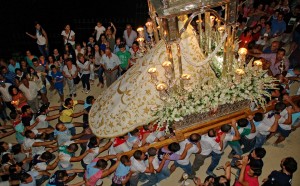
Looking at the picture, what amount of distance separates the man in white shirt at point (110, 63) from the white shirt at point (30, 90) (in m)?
1.98

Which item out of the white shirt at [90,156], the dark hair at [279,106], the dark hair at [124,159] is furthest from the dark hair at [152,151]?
the dark hair at [279,106]

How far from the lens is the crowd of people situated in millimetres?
6074

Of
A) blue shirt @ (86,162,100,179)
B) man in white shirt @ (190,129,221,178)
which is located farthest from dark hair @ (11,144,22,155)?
man in white shirt @ (190,129,221,178)

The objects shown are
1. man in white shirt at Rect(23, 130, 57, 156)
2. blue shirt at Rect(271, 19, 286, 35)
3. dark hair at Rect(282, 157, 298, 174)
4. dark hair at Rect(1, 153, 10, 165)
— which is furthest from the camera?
blue shirt at Rect(271, 19, 286, 35)

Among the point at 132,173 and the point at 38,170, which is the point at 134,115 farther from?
the point at 38,170

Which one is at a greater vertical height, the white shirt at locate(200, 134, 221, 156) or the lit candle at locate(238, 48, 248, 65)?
the lit candle at locate(238, 48, 248, 65)

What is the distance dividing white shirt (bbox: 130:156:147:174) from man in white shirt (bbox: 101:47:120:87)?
363 centimetres

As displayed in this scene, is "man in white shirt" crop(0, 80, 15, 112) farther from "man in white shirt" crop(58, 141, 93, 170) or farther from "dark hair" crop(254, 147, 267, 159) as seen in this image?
"dark hair" crop(254, 147, 267, 159)

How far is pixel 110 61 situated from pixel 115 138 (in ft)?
9.63

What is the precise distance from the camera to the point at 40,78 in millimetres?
8938

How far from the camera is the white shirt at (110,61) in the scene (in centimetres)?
909

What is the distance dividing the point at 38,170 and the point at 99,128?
5.69 feet

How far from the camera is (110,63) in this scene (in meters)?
9.13

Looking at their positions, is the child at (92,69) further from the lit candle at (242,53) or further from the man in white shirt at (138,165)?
the lit candle at (242,53)
